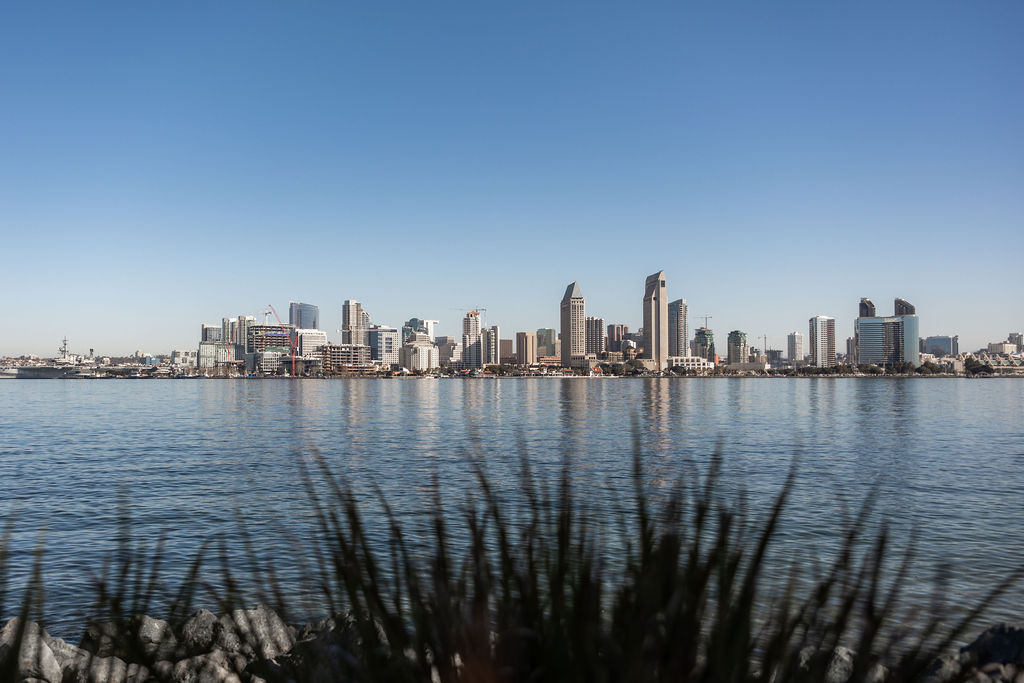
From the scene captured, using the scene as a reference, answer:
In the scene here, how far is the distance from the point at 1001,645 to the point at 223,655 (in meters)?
7.60

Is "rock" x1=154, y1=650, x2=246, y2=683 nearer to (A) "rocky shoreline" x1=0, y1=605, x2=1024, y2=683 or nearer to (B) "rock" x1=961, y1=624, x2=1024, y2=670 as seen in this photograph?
(A) "rocky shoreline" x1=0, y1=605, x2=1024, y2=683

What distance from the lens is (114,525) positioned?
53.9 feet

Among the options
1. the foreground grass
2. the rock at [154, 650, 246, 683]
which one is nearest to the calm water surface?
the foreground grass

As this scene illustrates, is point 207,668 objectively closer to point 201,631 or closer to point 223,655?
point 223,655

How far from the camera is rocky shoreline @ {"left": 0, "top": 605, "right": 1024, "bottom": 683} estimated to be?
2.64 m

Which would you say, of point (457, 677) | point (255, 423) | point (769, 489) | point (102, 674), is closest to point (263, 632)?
point (102, 674)

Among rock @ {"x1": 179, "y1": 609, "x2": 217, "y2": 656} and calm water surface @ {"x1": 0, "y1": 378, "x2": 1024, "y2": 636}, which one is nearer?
rock @ {"x1": 179, "y1": 609, "x2": 217, "y2": 656}

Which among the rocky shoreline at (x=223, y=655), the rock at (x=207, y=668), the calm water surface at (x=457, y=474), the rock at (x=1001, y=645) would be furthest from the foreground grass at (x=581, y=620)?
the rock at (x=1001, y=645)

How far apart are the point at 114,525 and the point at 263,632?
10.6m

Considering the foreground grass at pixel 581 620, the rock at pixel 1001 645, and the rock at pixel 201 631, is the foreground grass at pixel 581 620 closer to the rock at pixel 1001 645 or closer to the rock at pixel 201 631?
the rock at pixel 201 631

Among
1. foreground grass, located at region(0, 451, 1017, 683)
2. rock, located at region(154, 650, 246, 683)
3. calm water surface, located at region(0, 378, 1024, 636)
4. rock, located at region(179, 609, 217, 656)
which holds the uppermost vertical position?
foreground grass, located at region(0, 451, 1017, 683)

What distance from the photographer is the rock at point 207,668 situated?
19.3 ft

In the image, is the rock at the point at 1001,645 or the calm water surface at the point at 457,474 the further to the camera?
the calm water surface at the point at 457,474

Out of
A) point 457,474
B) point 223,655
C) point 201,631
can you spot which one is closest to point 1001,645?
point 223,655
